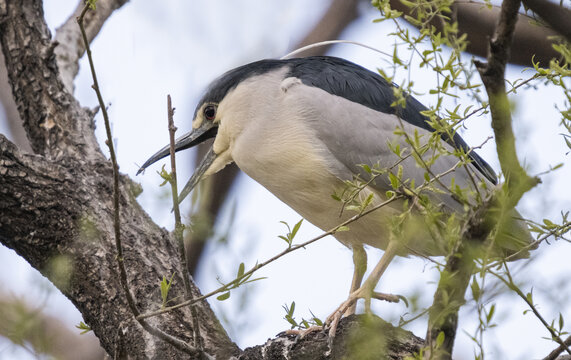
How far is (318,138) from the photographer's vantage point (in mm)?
2676

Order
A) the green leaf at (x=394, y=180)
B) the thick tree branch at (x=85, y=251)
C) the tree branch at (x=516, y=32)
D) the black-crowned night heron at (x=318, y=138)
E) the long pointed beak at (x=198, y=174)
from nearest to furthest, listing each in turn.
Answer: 1. the green leaf at (x=394, y=180)
2. the thick tree branch at (x=85, y=251)
3. the black-crowned night heron at (x=318, y=138)
4. the long pointed beak at (x=198, y=174)
5. the tree branch at (x=516, y=32)

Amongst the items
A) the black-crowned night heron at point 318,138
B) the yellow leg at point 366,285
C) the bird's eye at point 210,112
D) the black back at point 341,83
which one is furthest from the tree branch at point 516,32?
the yellow leg at point 366,285

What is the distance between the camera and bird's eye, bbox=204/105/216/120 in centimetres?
304

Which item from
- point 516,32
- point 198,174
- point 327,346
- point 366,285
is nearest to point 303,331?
point 327,346

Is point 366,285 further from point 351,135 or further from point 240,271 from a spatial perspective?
point 240,271

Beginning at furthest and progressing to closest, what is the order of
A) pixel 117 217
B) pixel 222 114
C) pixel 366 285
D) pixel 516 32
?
1. pixel 516 32
2. pixel 222 114
3. pixel 366 285
4. pixel 117 217

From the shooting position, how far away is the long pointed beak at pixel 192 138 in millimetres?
3033

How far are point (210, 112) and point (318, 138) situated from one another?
59cm

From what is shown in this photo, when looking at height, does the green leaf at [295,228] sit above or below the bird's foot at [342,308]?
below

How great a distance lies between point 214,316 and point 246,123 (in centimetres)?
79

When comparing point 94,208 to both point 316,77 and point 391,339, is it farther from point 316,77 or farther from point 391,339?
point 391,339

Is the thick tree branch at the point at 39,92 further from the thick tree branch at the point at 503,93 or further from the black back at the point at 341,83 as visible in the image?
the thick tree branch at the point at 503,93

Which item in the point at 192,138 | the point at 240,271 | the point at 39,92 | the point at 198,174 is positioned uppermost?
the point at 39,92

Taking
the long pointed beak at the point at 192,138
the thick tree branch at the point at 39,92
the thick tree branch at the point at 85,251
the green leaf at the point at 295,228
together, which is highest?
the thick tree branch at the point at 39,92
